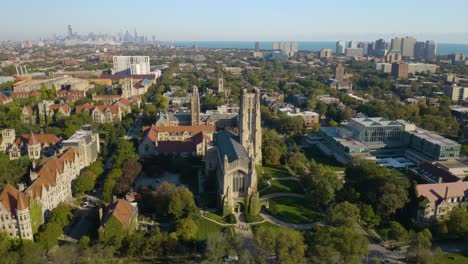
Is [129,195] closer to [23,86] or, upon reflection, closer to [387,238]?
[387,238]

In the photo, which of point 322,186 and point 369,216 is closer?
point 369,216

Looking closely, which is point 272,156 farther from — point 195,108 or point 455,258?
point 455,258


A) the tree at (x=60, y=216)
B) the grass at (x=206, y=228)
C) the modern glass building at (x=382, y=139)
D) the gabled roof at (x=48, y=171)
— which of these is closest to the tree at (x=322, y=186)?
the grass at (x=206, y=228)

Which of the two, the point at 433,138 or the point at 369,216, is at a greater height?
the point at 433,138

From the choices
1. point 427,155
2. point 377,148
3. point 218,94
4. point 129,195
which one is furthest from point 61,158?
point 218,94

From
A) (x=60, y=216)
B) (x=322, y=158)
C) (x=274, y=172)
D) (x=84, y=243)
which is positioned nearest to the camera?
(x=84, y=243)

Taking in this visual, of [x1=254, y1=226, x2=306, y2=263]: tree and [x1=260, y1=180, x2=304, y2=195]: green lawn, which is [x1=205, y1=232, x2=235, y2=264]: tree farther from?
[x1=260, y1=180, x2=304, y2=195]: green lawn

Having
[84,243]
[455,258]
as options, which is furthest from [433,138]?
[84,243]

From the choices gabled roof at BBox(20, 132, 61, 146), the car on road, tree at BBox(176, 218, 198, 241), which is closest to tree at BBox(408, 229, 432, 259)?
the car on road
